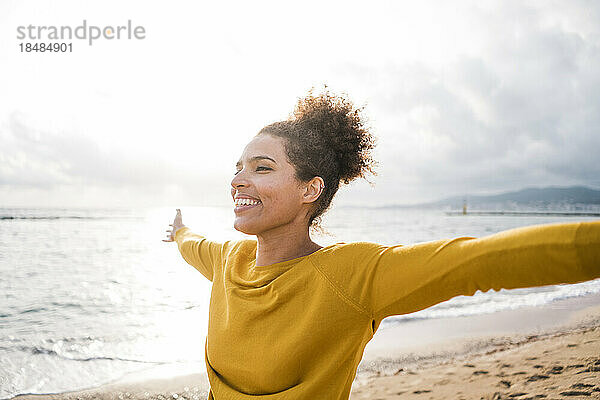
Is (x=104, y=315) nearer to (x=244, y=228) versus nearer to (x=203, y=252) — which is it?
(x=203, y=252)

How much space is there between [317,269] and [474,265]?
550 millimetres

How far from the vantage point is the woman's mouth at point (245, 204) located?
1.62 m

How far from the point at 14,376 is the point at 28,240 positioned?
1849 centimetres

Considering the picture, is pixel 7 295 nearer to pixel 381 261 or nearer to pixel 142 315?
pixel 142 315

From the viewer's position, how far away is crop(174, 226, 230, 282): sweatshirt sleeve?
2125 mm

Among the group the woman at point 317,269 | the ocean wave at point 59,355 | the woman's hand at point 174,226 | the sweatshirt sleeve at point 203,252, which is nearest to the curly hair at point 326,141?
the woman at point 317,269

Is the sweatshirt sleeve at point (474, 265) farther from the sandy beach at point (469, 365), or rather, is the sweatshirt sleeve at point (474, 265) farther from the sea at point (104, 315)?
the sandy beach at point (469, 365)

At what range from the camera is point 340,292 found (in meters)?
1.34

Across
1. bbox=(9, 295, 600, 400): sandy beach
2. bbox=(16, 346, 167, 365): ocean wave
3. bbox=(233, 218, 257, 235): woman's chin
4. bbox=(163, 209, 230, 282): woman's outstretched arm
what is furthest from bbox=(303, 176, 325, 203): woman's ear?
bbox=(16, 346, 167, 365): ocean wave

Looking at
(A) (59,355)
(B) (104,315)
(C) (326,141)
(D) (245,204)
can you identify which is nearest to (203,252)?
(D) (245,204)

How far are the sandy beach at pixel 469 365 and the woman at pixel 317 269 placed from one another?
11.4 feet

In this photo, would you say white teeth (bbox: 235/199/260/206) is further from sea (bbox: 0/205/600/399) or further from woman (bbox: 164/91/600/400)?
sea (bbox: 0/205/600/399)

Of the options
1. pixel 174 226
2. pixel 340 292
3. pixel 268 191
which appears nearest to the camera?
pixel 340 292

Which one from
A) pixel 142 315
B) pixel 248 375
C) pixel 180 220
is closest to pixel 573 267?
pixel 248 375
